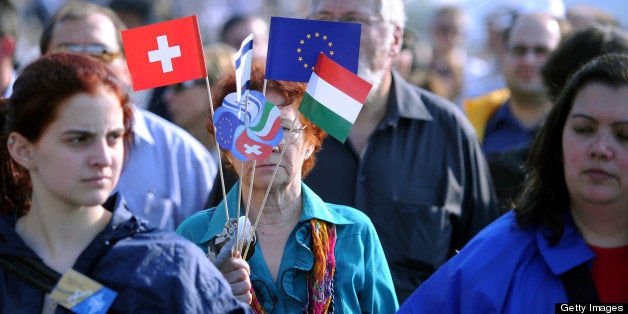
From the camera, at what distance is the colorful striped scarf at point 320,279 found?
13.9 feet

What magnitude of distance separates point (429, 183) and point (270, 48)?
176 centimetres

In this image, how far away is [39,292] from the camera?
360 centimetres

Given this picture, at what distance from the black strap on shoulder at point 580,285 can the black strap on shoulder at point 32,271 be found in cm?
162

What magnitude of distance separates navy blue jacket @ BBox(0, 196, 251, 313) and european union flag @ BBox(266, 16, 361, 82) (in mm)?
756

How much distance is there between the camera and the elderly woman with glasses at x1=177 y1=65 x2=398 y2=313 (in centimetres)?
430

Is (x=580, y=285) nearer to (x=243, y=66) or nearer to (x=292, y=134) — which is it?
(x=292, y=134)

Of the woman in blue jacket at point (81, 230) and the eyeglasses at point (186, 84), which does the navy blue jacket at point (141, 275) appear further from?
the eyeglasses at point (186, 84)

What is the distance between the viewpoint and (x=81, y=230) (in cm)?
370

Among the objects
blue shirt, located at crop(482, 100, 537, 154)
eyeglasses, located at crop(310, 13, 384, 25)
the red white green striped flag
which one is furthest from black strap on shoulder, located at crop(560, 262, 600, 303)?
blue shirt, located at crop(482, 100, 537, 154)

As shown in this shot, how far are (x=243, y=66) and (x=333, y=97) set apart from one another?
→ 0.32m

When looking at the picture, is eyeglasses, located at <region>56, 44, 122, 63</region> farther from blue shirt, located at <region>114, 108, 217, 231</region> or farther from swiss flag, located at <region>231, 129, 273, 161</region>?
swiss flag, located at <region>231, 129, 273, 161</region>

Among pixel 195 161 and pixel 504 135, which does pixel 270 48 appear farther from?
pixel 504 135

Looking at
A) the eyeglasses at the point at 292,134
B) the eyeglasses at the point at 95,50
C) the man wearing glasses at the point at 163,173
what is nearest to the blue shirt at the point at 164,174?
the man wearing glasses at the point at 163,173

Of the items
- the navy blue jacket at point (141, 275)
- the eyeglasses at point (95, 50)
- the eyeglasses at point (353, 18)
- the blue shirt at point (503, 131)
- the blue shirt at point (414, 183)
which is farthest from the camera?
the blue shirt at point (503, 131)
